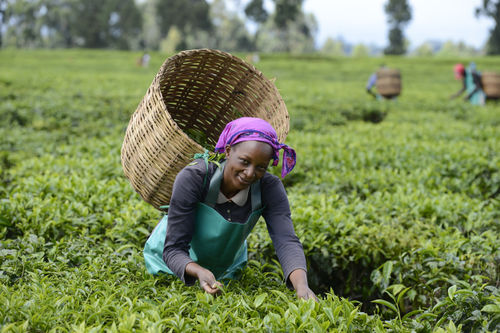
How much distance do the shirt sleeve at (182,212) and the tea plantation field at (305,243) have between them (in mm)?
200

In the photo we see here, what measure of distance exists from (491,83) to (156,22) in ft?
179

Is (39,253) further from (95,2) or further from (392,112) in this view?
(95,2)

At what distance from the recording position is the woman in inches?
88.3

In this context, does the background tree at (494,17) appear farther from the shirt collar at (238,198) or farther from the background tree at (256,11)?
the shirt collar at (238,198)

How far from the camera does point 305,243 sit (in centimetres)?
337

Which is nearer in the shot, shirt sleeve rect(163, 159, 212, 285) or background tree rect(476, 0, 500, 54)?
shirt sleeve rect(163, 159, 212, 285)

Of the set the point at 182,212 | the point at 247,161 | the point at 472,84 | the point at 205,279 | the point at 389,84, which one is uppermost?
the point at 247,161

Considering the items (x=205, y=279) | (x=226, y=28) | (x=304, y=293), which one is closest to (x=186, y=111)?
(x=205, y=279)

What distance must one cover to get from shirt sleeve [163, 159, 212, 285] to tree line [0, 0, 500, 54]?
46393 mm

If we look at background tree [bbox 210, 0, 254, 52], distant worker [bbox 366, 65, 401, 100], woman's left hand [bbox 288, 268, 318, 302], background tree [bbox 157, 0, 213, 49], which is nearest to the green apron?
woman's left hand [bbox 288, 268, 318, 302]

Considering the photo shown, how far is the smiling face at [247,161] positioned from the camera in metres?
2.21

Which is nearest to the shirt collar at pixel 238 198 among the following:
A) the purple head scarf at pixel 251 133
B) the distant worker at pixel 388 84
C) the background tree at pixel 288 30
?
the purple head scarf at pixel 251 133

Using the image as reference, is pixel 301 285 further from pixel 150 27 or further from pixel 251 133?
pixel 150 27

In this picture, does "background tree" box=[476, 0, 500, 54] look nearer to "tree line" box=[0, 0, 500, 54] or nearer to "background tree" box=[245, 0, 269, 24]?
"tree line" box=[0, 0, 500, 54]
